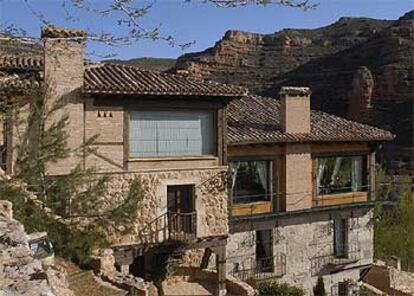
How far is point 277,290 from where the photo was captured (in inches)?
567

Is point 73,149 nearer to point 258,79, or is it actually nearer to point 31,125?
point 31,125

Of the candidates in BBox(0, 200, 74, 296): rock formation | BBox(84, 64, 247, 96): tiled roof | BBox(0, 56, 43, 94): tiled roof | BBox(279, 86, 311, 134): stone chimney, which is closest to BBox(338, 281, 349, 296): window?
BBox(279, 86, 311, 134): stone chimney

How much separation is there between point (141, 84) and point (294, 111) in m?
5.17

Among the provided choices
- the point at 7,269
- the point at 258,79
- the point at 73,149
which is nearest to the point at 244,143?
the point at 73,149

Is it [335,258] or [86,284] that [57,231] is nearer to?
[86,284]

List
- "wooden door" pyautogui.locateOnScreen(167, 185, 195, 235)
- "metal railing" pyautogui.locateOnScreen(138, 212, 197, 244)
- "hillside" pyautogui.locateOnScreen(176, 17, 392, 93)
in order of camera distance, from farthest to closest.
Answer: "hillside" pyautogui.locateOnScreen(176, 17, 392, 93), "wooden door" pyautogui.locateOnScreen(167, 185, 195, 235), "metal railing" pyautogui.locateOnScreen(138, 212, 197, 244)

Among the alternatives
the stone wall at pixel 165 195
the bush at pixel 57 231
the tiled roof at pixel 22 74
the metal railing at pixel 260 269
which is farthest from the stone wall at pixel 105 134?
the metal railing at pixel 260 269

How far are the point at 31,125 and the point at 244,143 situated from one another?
18.6ft

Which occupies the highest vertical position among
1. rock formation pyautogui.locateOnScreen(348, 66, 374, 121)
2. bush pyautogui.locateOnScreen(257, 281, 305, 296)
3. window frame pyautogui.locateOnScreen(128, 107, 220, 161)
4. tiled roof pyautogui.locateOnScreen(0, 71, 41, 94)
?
rock formation pyautogui.locateOnScreen(348, 66, 374, 121)

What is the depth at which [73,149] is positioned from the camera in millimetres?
11297

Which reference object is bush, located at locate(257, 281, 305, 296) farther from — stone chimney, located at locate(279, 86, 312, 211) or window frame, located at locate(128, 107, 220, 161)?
window frame, located at locate(128, 107, 220, 161)

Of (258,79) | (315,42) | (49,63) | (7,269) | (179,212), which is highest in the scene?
(315,42)

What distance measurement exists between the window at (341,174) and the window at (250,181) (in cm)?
180

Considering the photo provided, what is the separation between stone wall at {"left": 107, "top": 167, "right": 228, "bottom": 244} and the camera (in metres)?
12.1
